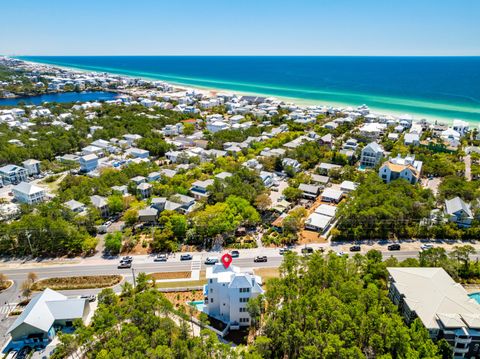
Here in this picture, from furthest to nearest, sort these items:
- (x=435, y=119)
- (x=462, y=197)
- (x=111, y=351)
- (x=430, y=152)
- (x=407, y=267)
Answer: (x=435, y=119), (x=430, y=152), (x=462, y=197), (x=407, y=267), (x=111, y=351)

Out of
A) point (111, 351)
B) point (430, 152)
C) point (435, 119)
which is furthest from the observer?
point (435, 119)

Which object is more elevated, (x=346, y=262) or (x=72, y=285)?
(x=346, y=262)

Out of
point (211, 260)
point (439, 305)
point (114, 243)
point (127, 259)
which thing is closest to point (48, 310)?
point (127, 259)

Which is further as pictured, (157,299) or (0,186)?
(0,186)

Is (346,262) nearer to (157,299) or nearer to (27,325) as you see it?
(157,299)

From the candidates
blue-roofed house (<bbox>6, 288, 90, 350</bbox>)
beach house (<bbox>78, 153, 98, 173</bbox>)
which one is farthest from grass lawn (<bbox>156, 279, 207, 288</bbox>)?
beach house (<bbox>78, 153, 98, 173</bbox>)

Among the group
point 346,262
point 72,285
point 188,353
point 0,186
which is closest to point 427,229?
point 346,262

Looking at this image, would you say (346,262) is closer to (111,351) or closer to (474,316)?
(474,316)
